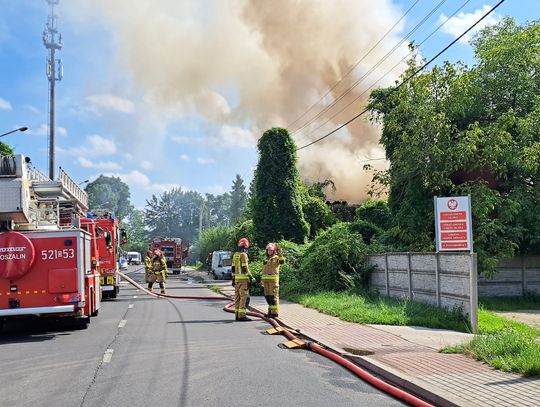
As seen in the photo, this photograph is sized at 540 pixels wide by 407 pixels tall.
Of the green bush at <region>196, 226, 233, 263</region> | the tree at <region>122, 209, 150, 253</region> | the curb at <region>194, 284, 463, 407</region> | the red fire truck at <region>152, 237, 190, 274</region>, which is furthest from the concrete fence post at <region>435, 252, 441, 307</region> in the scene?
the tree at <region>122, 209, 150, 253</region>

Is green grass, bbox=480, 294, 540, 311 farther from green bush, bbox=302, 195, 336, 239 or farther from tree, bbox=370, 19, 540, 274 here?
green bush, bbox=302, 195, 336, 239

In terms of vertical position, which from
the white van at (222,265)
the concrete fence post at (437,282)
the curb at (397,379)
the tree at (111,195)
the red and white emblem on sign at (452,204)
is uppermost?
the tree at (111,195)

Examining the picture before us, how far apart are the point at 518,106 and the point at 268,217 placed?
50.3ft

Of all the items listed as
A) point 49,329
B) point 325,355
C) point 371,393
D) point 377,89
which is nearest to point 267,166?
point 377,89

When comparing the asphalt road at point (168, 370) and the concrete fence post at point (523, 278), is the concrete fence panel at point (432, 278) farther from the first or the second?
the concrete fence post at point (523, 278)

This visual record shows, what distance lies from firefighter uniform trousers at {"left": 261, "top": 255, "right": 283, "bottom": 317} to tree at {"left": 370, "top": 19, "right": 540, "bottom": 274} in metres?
6.76

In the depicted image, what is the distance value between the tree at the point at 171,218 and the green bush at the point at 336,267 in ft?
395

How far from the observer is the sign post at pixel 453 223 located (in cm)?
1293

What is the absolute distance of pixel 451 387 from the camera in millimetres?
6238

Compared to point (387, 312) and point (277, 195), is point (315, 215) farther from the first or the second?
point (387, 312)

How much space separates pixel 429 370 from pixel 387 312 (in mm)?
5529

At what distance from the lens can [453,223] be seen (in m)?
13.0

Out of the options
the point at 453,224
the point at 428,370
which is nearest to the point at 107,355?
the point at 428,370

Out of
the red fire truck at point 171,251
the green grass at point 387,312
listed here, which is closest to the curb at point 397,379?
the green grass at point 387,312
